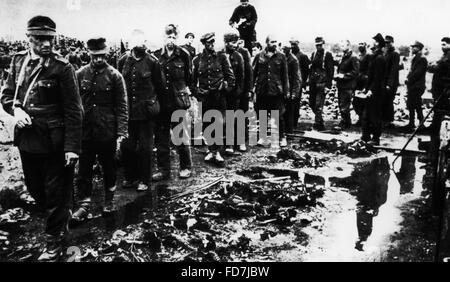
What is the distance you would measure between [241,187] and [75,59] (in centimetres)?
600

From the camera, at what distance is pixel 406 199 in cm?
615

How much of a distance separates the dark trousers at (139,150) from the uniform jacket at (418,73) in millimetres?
7336

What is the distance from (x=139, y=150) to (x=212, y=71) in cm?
212

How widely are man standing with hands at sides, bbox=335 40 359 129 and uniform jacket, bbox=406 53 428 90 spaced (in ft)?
4.30

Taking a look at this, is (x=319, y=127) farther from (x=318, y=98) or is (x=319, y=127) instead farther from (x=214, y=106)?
(x=214, y=106)

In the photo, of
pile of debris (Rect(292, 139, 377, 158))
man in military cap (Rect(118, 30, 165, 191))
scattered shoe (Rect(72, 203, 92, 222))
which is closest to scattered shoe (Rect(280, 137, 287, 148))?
pile of debris (Rect(292, 139, 377, 158))

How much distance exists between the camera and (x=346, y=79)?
1122cm

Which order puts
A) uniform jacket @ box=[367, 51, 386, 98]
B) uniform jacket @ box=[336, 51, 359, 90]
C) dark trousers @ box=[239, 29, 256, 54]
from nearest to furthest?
uniform jacket @ box=[367, 51, 386, 98]
uniform jacket @ box=[336, 51, 359, 90]
dark trousers @ box=[239, 29, 256, 54]

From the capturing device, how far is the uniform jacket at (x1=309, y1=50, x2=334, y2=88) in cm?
1109

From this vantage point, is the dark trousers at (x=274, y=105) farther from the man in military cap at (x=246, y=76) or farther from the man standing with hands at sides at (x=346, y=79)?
the man standing with hands at sides at (x=346, y=79)

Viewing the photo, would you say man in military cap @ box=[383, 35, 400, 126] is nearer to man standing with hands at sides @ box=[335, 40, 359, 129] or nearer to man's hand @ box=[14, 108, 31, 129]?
man standing with hands at sides @ box=[335, 40, 359, 129]
